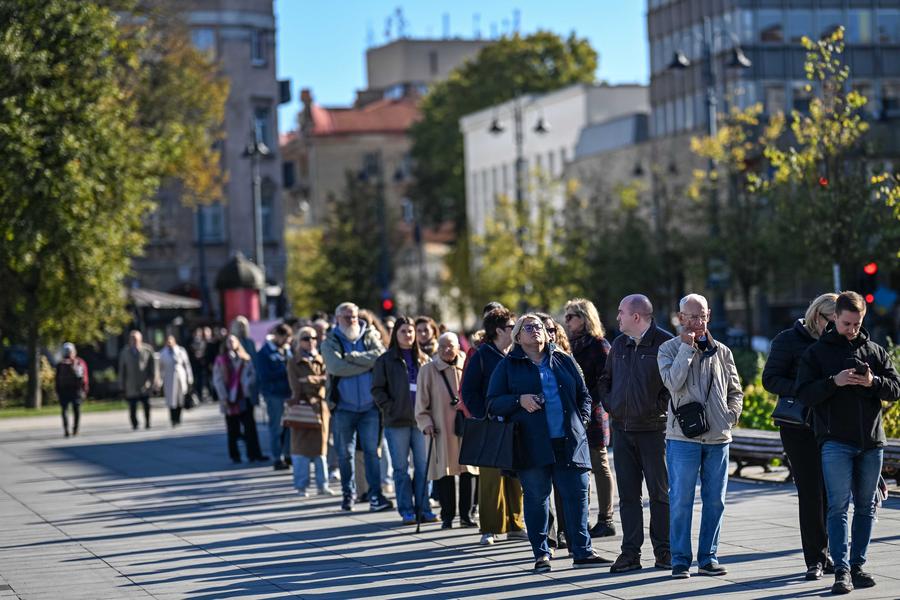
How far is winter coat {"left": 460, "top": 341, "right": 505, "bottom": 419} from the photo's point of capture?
1384 centimetres

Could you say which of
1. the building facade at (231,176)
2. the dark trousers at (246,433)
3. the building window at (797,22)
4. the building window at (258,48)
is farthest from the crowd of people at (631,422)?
the building window at (258,48)

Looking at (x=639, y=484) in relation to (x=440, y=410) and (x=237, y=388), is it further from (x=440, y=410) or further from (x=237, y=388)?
(x=237, y=388)

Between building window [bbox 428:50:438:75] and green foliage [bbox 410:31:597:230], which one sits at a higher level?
building window [bbox 428:50:438:75]

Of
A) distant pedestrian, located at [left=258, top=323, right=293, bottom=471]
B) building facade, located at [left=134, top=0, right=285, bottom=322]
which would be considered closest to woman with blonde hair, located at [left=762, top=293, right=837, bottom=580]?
distant pedestrian, located at [left=258, top=323, right=293, bottom=471]

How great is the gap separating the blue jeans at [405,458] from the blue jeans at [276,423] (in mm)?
6053

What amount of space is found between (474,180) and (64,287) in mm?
61006

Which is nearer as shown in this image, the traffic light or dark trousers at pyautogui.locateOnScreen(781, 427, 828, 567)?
dark trousers at pyautogui.locateOnScreen(781, 427, 828, 567)

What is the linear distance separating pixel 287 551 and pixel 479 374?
8.10 feet

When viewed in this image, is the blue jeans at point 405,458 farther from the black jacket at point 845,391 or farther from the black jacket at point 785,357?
the black jacket at point 845,391

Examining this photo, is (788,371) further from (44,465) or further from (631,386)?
(44,465)

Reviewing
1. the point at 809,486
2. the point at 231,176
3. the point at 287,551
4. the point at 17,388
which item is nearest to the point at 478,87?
the point at 231,176

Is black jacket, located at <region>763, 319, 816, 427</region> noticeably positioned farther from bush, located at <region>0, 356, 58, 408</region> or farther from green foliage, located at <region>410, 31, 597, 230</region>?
green foliage, located at <region>410, 31, 597, 230</region>

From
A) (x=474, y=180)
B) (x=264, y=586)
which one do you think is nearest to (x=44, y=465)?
(x=264, y=586)

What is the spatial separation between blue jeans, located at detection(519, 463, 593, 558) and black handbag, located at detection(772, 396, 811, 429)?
1.66 metres
